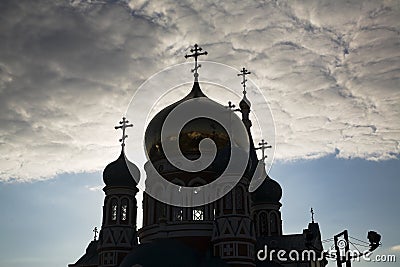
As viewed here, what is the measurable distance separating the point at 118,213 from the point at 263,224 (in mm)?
10154

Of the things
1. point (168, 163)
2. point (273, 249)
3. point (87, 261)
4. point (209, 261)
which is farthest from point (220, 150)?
point (87, 261)

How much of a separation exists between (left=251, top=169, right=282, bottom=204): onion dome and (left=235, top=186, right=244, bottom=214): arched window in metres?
8.02

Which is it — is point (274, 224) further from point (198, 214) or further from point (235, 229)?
point (235, 229)

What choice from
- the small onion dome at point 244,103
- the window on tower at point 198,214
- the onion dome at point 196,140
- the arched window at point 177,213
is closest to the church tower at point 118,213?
the onion dome at point 196,140

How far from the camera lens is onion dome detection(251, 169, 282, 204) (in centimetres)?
3067

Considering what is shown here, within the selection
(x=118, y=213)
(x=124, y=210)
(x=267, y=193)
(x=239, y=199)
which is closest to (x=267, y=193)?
(x=267, y=193)

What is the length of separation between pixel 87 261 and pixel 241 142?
35.7ft

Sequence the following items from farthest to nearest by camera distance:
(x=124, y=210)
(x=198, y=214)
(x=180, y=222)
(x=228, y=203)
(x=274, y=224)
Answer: (x=274, y=224), (x=124, y=210), (x=198, y=214), (x=180, y=222), (x=228, y=203)

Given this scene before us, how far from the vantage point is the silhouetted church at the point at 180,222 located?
21328 millimetres

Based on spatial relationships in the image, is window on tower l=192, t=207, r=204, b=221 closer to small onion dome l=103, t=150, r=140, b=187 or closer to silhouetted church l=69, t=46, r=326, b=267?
silhouetted church l=69, t=46, r=326, b=267

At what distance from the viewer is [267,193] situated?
30719mm

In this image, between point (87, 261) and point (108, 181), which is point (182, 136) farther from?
point (87, 261)

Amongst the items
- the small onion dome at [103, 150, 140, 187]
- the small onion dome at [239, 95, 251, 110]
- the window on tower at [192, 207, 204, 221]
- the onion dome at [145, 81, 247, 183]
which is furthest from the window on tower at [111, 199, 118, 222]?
the small onion dome at [239, 95, 251, 110]

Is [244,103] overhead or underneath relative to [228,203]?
overhead
